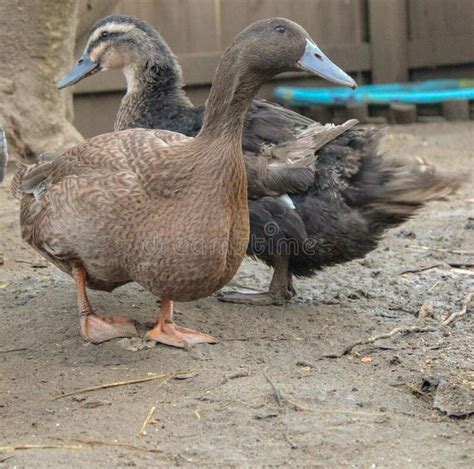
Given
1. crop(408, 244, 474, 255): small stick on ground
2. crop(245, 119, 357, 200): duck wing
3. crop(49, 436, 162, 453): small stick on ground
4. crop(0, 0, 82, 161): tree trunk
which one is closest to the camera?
crop(49, 436, 162, 453): small stick on ground

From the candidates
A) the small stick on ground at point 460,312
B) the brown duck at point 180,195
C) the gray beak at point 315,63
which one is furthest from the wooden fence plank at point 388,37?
the gray beak at point 315,63

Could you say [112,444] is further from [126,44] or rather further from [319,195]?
[126,44]

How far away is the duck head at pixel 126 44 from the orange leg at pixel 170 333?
1.76m

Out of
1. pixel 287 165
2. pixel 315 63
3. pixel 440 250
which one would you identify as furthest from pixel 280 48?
pixel 440 250

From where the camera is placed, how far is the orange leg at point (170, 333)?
4.12 m

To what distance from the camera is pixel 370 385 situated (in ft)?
12.3

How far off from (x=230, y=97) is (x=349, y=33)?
7084mm

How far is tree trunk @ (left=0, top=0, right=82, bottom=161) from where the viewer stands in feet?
22.7

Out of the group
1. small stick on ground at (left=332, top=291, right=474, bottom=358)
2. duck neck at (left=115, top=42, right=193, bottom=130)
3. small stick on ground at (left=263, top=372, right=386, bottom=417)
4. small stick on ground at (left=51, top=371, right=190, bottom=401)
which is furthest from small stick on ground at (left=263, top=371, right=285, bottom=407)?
duck neck at (left=115, top=42, right=193, bottom=130)

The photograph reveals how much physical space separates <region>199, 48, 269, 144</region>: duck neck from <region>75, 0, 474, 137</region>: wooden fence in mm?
6089

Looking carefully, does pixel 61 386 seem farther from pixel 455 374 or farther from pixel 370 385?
pixel 455 374

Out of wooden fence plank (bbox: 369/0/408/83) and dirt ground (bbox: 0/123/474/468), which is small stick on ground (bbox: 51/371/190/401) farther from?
wooden fence plank (bbox: 369/0/408/83)

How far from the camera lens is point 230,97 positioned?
3.74 m

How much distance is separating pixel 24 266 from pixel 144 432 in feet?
7.77
